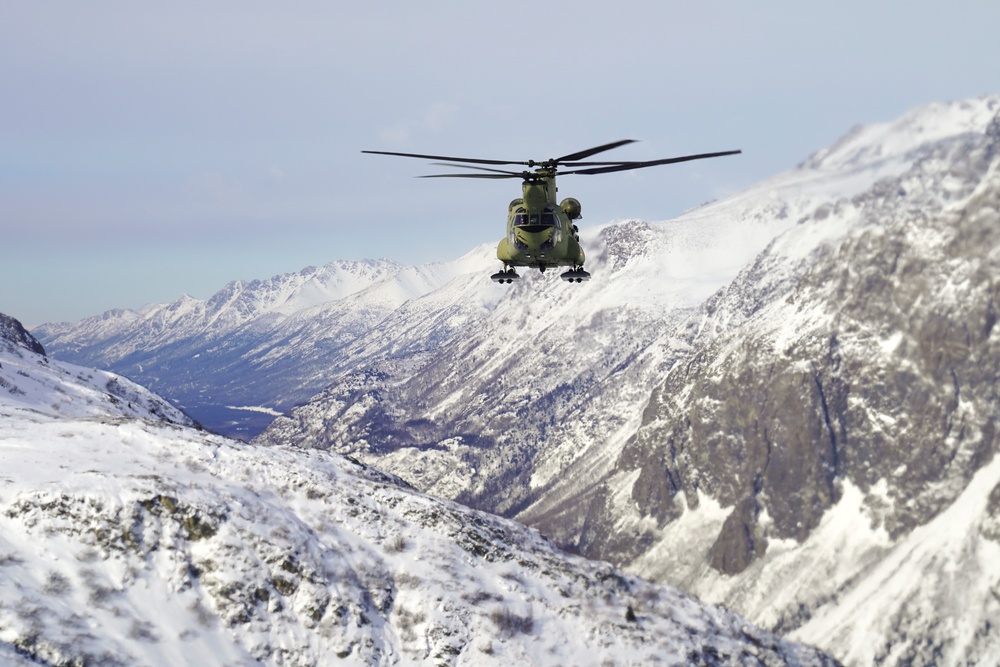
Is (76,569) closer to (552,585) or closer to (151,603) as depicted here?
(151,603)

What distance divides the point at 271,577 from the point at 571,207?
1803 inches

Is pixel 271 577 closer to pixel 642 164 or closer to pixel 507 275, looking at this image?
pixel 507 275

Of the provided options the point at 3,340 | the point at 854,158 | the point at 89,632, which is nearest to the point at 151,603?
the point at 89,632

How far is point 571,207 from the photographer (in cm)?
6669

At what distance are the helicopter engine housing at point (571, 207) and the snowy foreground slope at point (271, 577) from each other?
140 ft

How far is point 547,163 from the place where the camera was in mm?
57750

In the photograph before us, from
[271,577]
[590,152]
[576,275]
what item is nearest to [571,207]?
[576,275]

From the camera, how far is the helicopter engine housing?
218ft

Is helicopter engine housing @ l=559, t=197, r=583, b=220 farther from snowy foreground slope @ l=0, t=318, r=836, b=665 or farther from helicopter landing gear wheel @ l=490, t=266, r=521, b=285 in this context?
snowy foreground slope @ l=0, t=318, r=836, b=665

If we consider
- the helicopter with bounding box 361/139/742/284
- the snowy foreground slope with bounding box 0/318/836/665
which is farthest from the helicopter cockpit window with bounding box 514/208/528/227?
the snowy foreground slope with bounding box 0/318/836/665

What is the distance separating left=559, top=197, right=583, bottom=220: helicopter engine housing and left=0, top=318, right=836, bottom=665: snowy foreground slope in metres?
42.5

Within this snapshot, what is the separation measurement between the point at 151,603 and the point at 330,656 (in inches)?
643

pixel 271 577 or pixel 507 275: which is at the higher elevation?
pixel 507 275

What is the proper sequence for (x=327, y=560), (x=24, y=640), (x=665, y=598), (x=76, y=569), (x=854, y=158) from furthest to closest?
(x=854, y=158) → (x=665, y=598) → (x=327, y=560) → (x=76, y=569) → (x=24, y=640)
